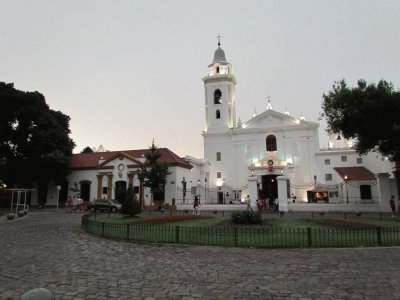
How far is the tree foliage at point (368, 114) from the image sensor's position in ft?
72.4

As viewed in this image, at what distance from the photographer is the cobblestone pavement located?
6410mm

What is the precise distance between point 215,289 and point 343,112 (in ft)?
70.3

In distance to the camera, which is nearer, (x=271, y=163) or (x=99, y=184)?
(x=99, y=184)

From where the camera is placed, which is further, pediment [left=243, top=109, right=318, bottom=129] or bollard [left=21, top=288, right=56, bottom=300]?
pediment [left=243, top=109, right=318, bottom=129]

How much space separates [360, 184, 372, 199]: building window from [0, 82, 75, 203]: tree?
35370 millimetres

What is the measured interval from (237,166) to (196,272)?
128 ft

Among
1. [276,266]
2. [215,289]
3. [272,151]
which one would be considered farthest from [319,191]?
[215,289]

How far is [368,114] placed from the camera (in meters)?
22.6

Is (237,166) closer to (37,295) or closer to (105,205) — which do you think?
(105,205)

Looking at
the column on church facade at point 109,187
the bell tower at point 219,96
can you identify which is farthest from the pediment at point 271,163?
the column on church facade at point 109,187

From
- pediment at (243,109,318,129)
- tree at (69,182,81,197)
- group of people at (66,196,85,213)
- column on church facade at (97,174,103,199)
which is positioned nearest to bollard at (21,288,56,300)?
group of people at (66,196,85,213)

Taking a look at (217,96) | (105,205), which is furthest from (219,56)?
(105,205)

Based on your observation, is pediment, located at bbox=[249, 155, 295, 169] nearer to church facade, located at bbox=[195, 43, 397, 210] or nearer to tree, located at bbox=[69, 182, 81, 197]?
church facade, located at bbox=[195, 43, 397, 210]

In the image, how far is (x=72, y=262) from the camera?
30.3 ft
